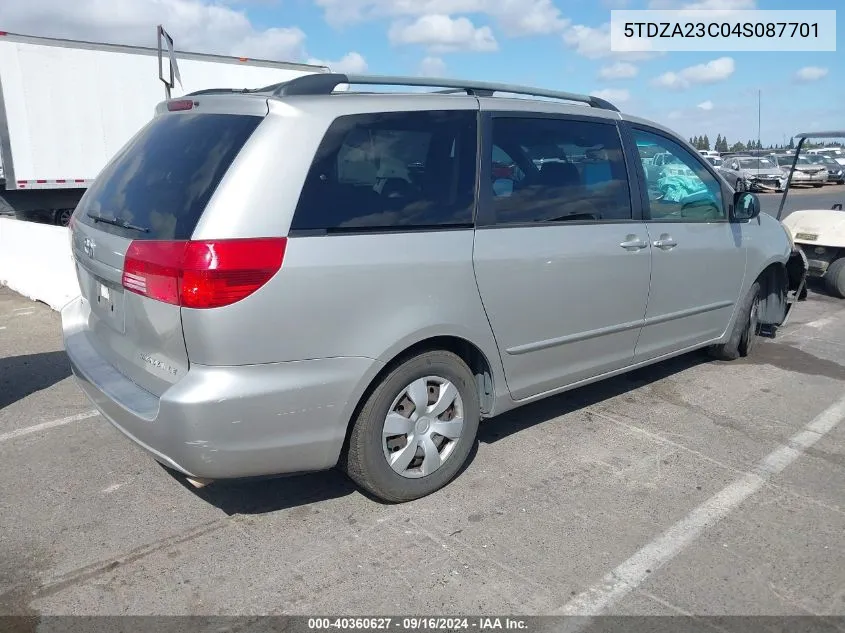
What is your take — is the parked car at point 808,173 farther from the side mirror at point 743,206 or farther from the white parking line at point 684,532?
the white parking line at point 684,532

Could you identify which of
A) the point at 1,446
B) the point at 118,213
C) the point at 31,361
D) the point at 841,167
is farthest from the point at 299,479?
the point at 841,167

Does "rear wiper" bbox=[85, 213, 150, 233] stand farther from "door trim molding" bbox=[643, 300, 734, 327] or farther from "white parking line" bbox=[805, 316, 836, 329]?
"white parking line" bbox=[805, 316, 836, 329]

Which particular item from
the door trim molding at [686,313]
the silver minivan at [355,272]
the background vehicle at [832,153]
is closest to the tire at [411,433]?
the silver minivan at [355,272]

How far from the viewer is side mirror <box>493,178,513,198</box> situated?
3.52m

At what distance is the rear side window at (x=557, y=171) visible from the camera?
141 inches

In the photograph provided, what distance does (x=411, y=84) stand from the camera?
3480 mm

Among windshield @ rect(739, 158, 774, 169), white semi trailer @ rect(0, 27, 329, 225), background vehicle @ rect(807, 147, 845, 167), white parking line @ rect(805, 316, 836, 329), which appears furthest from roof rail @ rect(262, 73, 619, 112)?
background vehicle @ rect(807, 147, 845, 167)

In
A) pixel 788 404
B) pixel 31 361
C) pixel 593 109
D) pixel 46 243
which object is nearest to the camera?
pixel 593 109

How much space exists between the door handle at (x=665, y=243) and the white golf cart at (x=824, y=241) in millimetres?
4373

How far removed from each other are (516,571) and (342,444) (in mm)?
880

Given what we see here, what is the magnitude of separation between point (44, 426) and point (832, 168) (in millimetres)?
33931

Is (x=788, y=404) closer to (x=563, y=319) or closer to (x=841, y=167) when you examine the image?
(x=563, y=319)

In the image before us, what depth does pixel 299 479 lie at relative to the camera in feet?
12.1

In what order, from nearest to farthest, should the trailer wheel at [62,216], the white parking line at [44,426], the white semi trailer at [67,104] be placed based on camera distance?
the white parking line at [44,426], the white semi trailer at [67,104], the trailer wheel at [62,216]
